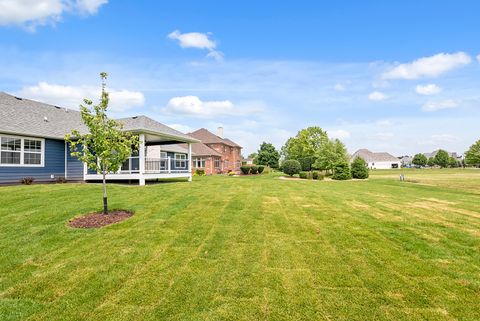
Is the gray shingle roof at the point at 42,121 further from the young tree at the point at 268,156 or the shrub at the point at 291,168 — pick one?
the young tree at the point at 268,156

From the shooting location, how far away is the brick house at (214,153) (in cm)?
4091

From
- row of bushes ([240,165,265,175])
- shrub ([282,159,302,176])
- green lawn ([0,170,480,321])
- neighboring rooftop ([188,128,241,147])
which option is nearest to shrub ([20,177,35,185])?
green lawn ([0,170,480,321])

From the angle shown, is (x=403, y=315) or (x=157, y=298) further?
(x=157, y=298)

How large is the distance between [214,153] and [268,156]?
76.6ft

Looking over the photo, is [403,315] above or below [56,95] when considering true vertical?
below

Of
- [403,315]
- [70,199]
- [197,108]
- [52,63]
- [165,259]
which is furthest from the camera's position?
[197,108]

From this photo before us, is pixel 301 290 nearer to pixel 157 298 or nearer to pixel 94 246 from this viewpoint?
pixel 157 298

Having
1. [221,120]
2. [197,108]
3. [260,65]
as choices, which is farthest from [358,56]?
[221,120]

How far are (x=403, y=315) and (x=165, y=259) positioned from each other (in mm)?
3465

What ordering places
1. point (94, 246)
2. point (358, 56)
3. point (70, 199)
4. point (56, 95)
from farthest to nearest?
point (56, 95), point (358, 56), point (70, 199), point (94, 246)

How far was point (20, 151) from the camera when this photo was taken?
15.1 meters

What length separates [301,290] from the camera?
353cm

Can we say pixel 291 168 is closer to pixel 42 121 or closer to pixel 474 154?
pixel 42 121

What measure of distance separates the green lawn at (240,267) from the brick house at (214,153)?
108ft
